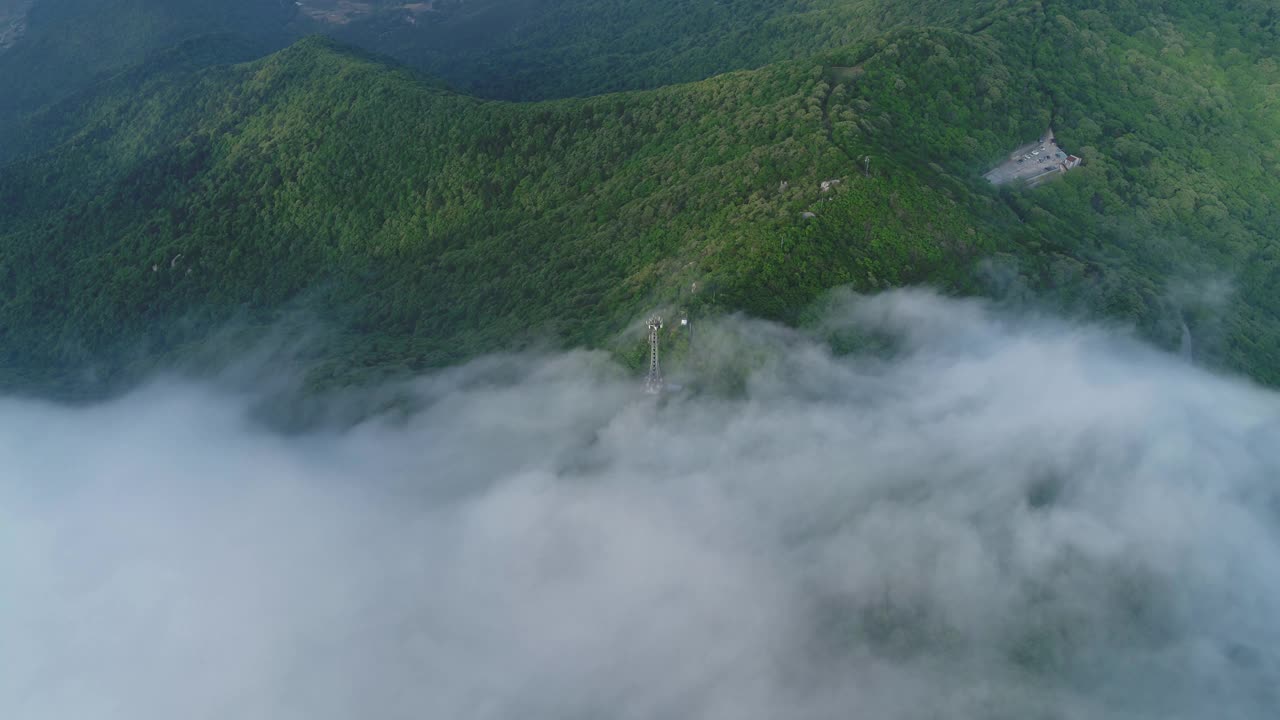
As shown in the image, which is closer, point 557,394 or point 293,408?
point 557,394

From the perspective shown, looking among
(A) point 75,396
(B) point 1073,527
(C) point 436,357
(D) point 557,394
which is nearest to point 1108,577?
(B) point 1073,527

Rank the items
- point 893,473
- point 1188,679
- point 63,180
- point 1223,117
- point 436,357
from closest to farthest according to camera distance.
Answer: point 1188,679 < point 893,473 < point 436,357 < point 1223,117 < point 63,180

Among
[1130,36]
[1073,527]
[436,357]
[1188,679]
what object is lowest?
[1188,679]

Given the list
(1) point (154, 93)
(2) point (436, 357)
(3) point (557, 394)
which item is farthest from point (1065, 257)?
(1) point (154, 93)

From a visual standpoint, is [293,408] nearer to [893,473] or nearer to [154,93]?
[893,473]

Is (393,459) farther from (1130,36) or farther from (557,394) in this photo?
(1130,36)

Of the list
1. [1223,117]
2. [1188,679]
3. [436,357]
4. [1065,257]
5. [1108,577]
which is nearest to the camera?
[1188,679]

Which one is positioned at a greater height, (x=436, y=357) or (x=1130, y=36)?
(x=1130, y=36)
